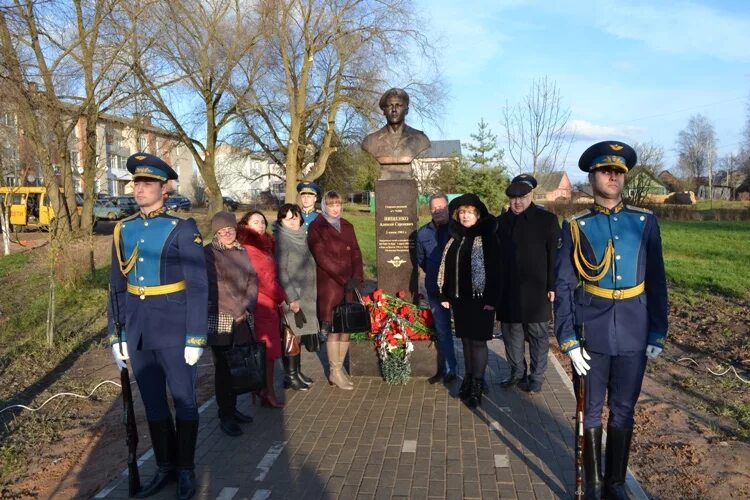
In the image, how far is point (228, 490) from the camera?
3828 millimetres

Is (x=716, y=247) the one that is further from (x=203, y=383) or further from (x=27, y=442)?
(x=27, y=442)

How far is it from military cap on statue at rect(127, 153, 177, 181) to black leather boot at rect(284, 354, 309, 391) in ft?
8.87

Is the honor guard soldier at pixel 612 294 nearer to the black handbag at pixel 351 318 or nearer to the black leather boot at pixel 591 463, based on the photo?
the black leather boot at pixel 591 463

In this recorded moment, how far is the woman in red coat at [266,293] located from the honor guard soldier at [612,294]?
8.72ft

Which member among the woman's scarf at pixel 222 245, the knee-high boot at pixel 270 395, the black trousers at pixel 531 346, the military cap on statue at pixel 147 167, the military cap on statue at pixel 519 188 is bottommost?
the knee-high boot at pixel 270 395

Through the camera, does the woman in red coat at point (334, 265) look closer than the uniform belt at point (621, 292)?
No

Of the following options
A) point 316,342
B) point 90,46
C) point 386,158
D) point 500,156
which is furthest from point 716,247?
point 500,156

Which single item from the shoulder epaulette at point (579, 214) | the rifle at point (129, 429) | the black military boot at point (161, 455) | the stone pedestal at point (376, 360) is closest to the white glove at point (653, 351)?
the shoulder epaulette at point (579, 214)

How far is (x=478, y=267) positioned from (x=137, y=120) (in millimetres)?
15616

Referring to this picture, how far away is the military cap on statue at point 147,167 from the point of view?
11.8 feet

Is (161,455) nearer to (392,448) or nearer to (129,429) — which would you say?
(129,429)

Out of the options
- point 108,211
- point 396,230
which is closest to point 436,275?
point 396,230

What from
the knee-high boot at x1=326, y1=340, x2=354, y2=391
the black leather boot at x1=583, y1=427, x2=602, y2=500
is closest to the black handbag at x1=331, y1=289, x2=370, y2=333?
the knee-high boot at x1=326, y1=340, x2=354, y2=391

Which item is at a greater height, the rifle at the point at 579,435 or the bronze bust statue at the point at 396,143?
the bronze bust statue at the point at 396,143
